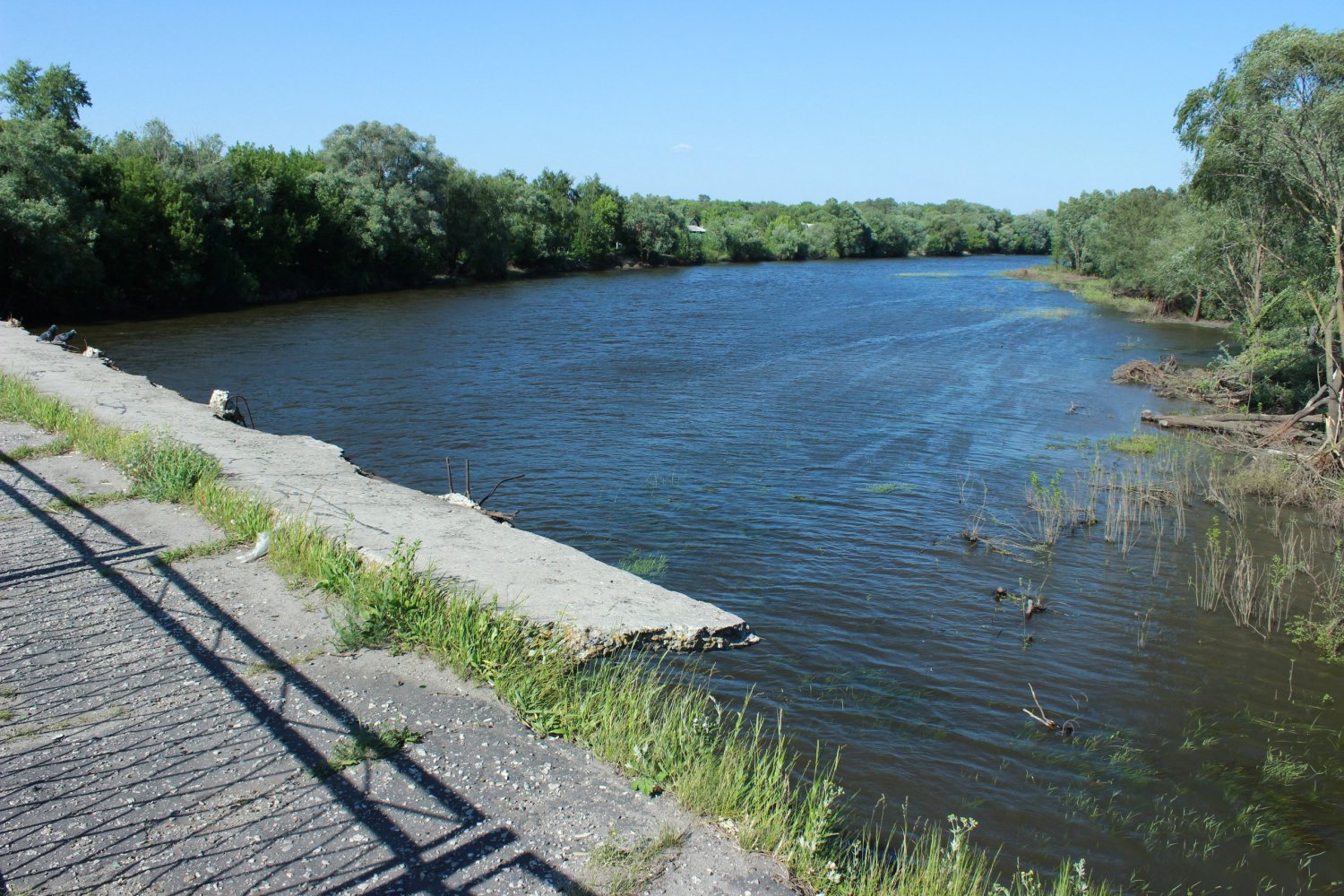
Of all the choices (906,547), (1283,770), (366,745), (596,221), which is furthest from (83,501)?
(596,221)

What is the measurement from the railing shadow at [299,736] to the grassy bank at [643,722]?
837 mm

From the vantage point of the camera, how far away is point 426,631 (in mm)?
7289

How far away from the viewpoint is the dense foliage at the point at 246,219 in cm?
3672

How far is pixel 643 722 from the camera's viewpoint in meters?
6.25

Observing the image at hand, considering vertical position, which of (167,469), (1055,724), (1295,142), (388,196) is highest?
(388,196)

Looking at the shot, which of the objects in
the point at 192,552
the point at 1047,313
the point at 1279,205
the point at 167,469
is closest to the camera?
the point at 192,552

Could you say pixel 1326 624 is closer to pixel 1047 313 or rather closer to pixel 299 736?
pixel 299 736

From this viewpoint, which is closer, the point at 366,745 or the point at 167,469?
the point at 366,745

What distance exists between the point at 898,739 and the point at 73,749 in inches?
272

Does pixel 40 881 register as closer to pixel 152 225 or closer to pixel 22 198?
pixel 22 198

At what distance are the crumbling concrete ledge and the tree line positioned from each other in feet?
50.0

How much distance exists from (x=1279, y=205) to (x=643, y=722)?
1921cm

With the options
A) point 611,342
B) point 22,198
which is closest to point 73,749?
point 611,342

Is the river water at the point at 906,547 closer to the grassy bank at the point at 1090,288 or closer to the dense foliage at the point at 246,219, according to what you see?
the dense foliage at the point at 246,219
